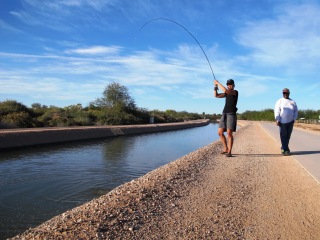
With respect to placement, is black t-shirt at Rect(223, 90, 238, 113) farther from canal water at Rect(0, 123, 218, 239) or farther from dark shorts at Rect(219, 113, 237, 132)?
canal water at Rect(0, 123, 218, 239)

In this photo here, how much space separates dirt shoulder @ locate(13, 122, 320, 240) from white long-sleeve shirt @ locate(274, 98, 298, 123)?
2.96 metres

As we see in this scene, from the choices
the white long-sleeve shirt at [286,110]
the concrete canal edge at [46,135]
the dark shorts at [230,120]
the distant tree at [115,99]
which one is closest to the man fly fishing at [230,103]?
the dark shorts at [230,120]

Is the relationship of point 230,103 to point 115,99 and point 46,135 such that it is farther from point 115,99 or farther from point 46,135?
point 115,99

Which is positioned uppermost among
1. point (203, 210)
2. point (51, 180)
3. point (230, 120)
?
point (230, 120)

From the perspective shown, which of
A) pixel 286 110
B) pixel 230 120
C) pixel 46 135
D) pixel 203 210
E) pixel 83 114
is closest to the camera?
pixel 203 210

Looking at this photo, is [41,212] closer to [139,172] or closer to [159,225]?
[159,225]

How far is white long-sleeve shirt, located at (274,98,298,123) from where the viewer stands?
1098 cm

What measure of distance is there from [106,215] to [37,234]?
1030 millimetres

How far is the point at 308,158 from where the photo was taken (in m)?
10.1

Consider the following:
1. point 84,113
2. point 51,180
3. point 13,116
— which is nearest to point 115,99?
point 84,113

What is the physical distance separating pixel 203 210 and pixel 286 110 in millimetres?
6648

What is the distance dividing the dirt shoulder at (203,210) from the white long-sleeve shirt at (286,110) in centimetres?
296

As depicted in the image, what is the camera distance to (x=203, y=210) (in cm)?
547

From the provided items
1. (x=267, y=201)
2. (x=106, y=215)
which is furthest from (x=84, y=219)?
(x=267, y=201)
